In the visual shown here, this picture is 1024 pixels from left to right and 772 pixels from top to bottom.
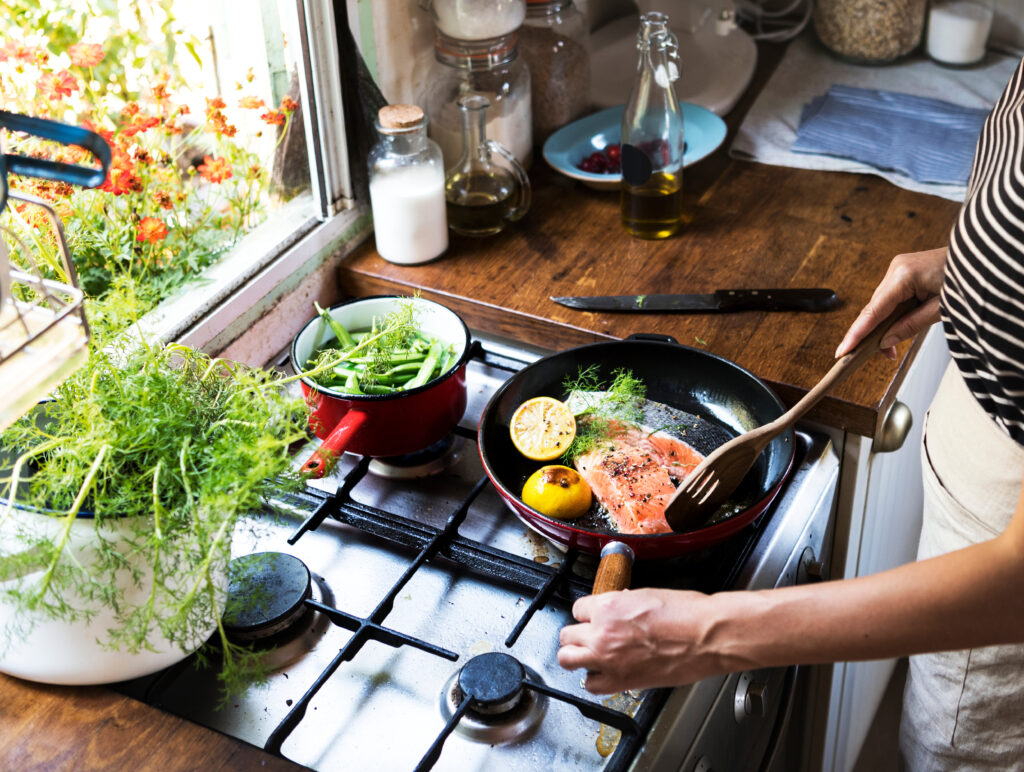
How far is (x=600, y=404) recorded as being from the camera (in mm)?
1076

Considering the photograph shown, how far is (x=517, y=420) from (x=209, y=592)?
1.31ft

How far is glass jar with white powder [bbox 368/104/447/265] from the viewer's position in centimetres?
124

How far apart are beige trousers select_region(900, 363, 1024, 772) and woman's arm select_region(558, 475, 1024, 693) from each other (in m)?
0.32

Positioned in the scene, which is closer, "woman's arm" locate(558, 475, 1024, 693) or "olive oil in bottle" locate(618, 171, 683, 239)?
"woman's arm" locate(558, 475, 1024, 693)

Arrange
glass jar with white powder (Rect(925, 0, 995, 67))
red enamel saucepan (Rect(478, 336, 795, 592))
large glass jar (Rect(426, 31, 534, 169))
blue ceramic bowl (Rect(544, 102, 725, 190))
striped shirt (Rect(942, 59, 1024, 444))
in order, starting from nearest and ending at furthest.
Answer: striped shirt (Rect(942, 59, 1024, 444))
red enamel saucepan (Rect(478, 336, 795, 592))
large glass jar (Rect(426, 31, 534, 169))
blue ceramic bowl (Rect(544, 102, 725, 190))
glass jar with white powder (Rect(925, 0, 995, 67))

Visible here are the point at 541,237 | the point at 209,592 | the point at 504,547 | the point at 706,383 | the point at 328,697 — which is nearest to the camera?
the point at 209,592

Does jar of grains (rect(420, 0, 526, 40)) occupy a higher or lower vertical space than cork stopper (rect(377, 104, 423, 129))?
higher

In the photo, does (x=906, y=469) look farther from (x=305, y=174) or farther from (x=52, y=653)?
(x=52, y=653)

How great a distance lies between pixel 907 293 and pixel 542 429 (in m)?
0.41

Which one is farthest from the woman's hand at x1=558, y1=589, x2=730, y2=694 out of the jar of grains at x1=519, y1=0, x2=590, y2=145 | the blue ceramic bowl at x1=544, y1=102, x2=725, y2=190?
the jar of grains at x1=519, y1=0, x2=590, y2=145

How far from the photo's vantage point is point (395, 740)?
0.82m

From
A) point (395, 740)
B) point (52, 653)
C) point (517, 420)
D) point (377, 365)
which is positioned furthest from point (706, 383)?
point (52, 653)

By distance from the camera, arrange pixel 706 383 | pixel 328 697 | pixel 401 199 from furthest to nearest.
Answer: pixel 401 199, pixel 706 383, pixel 328 697

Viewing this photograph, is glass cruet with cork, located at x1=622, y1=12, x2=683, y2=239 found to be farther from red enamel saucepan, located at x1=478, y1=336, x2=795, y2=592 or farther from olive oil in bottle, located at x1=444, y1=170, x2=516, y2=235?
red enamel saucepan, located at x1=478, y1=336, x2=795, y2=592
